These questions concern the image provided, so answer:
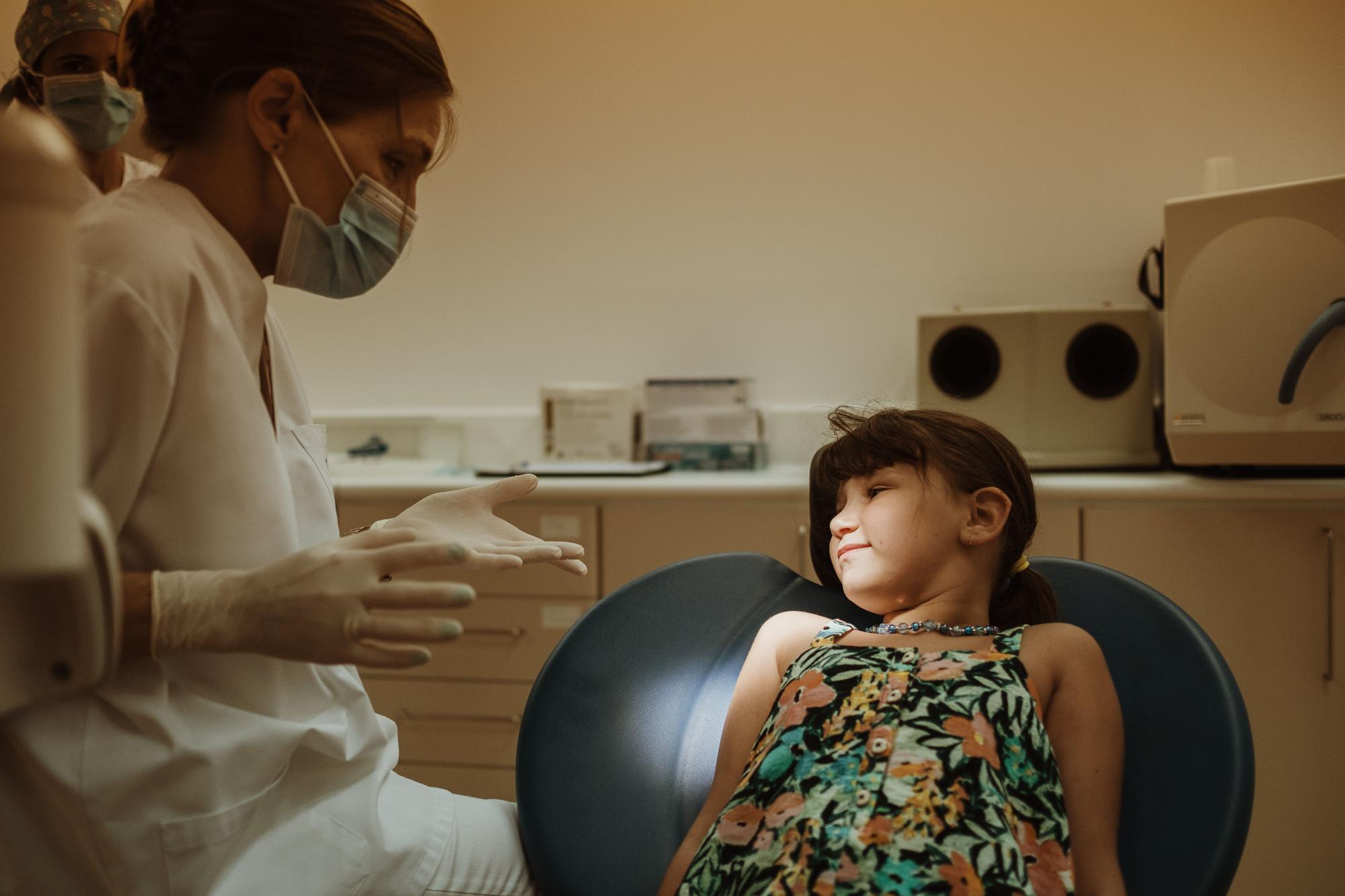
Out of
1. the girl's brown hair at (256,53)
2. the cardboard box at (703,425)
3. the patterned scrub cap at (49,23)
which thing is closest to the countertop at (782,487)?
the cardboard box at (703,425)

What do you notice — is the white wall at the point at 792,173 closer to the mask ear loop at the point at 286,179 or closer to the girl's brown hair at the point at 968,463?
the girl's brown hair at the point at 968,463

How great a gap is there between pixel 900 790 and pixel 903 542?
32 cm

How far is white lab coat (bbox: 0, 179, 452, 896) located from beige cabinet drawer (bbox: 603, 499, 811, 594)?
1.13 metres

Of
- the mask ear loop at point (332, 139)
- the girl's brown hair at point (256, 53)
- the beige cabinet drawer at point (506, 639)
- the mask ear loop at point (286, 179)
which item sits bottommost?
the beige cabinet drawer at point (506, 639)

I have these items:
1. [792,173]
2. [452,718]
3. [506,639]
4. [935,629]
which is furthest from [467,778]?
[792,173]

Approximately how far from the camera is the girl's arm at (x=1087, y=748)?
96 cm

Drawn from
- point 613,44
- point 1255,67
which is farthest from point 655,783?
point 1255,67

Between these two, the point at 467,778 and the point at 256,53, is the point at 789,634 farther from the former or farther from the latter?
the point at 467,778

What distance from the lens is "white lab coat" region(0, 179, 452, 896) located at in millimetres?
704

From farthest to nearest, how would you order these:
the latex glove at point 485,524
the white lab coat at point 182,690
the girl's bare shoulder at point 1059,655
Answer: the girl's bare shoulder at point 1059,655, the latex glove at point 485,524, the white lab coat at point 182,690

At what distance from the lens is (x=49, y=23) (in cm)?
119

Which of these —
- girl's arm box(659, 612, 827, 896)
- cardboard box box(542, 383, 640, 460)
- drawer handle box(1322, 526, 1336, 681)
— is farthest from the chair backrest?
cardboard box box(542, 383, 640, 460)

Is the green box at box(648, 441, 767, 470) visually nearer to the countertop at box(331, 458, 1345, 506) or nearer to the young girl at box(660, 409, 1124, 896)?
the countertop at box(331, 458, 1345, 506)

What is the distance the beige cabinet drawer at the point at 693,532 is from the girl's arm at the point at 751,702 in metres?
0.71
